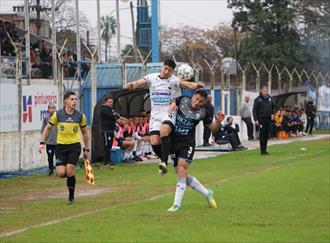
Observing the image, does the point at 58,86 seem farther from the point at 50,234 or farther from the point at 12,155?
the point at 50,234

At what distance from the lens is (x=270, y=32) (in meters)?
62.9

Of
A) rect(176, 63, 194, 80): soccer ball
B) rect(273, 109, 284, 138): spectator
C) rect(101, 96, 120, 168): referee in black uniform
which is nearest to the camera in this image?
rect(176, 63, 194, 80): soccer ball

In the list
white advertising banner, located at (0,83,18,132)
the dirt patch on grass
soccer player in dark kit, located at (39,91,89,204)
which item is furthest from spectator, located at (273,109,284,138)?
soccer player in dark kit, located at (39,91,89,204)

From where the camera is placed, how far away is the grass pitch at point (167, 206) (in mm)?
10445

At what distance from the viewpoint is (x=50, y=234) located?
1055cm

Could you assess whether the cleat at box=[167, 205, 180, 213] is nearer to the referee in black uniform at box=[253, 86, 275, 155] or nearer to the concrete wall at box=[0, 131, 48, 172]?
the concrete wall at box=[0, 131, 48, 172]

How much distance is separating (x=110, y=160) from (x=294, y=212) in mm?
11473

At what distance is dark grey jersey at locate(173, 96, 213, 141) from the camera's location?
42.1 feet

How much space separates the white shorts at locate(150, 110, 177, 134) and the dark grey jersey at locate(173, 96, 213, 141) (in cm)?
8

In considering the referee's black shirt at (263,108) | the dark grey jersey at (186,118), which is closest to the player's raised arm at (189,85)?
the dark grey jersey at (186,118)

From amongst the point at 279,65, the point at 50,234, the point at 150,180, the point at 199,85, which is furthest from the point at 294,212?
the point at 279,65

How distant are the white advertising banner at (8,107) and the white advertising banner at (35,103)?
37 centimetres

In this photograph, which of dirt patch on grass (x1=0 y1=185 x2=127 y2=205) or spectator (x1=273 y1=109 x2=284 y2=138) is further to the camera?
spectator (x1=273 y1=109 x2=284 y2=138)

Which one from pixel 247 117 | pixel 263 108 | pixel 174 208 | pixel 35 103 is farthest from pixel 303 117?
pixel 174 208
